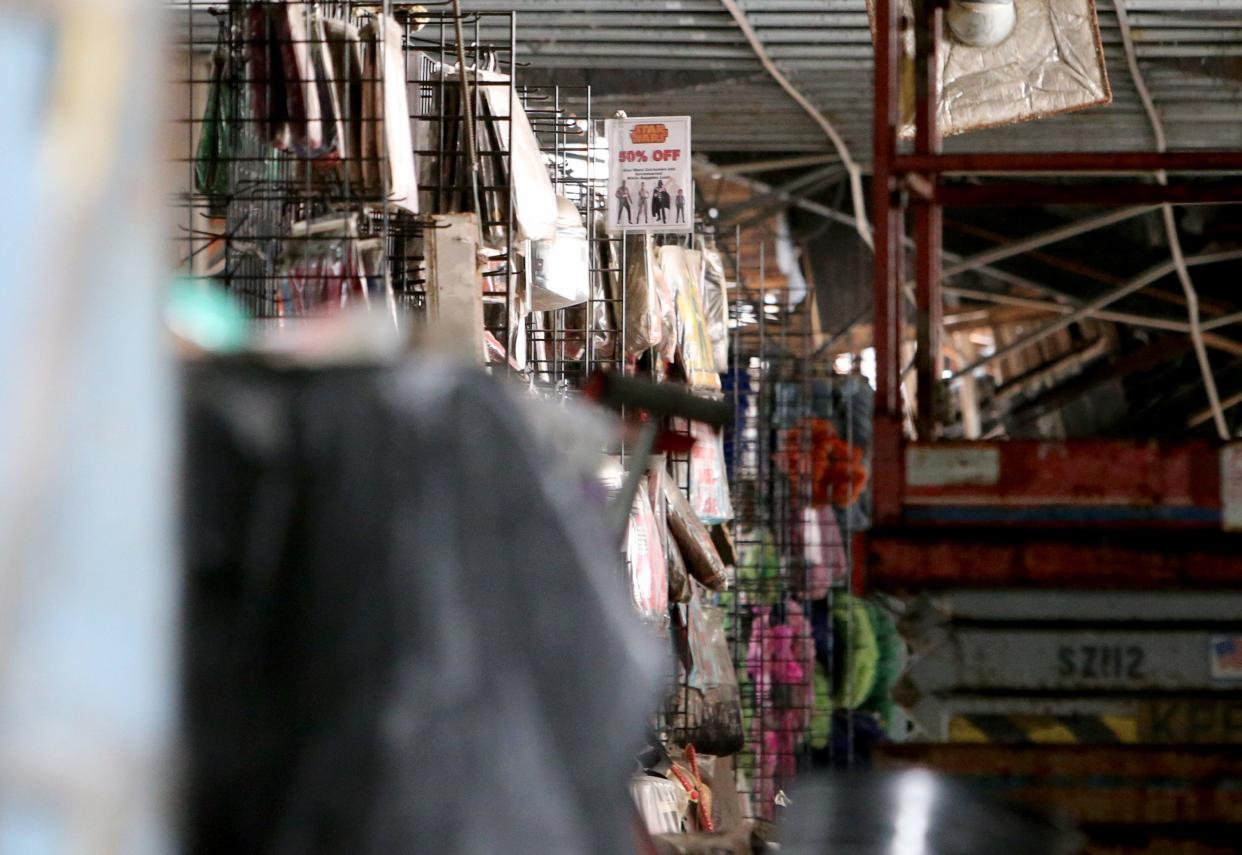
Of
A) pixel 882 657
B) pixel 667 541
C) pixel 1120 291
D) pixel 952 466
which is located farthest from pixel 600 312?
pixel 1120 291

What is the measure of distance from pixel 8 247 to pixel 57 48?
13 cm

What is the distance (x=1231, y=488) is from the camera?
3062 millimetres

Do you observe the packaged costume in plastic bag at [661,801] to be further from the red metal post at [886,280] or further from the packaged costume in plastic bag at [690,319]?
the red metal post at [886,280]

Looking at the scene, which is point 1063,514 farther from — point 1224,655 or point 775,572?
point 775,572

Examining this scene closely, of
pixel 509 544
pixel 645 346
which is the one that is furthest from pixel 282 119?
pixel 509 544

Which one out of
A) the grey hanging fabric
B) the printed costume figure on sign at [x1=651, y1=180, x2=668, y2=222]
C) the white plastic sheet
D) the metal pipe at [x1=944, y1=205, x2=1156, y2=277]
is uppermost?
the metal pipe at [x1=944, y1=205, x2=1156, y2=277]

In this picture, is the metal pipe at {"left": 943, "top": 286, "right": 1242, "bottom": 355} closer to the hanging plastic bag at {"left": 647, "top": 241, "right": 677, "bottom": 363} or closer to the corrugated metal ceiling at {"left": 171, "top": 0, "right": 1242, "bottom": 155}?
the corrugated metal ceiling at {"left": 171, "top": 0, "right": 1242, "bottom": 155}

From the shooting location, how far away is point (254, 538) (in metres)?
1.28

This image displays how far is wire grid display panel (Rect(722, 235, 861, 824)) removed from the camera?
9.61 m

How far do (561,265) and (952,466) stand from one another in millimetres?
3227

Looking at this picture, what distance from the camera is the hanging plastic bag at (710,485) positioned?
7.96 metres

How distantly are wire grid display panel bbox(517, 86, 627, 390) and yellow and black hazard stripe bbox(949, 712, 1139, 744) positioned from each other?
13.0 ft

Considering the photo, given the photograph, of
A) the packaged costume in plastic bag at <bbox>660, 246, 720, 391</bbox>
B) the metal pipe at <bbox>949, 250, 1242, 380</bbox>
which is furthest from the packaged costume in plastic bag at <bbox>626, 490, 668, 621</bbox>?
the metal pipe at <bbox>949, 250, 1242, 380</bbox>

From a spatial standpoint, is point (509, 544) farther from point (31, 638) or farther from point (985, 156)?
point (985, 156)
